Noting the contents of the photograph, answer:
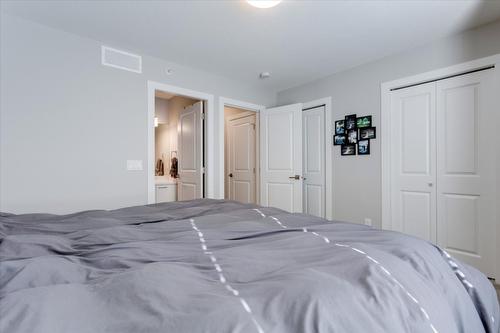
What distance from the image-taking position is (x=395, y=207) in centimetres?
313

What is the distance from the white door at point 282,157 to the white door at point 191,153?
113 cm

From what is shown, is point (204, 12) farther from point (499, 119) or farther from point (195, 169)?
point (499, 119)

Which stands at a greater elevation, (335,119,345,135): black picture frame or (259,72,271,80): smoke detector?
(259,72,271,80): smoke detector

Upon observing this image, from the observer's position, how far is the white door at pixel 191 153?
12.2ft

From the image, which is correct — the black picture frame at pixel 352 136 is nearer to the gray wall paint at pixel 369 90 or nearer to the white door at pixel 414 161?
the gray wall paint at pixel 369 90

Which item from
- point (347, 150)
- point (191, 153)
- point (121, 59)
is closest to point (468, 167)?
point (347, 150)

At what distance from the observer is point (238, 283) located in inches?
28.7

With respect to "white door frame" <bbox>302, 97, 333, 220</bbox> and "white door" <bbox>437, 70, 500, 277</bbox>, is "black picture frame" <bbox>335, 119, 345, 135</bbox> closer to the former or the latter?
"white door frame" <bbox>302, 97, 333, 220</bbox>

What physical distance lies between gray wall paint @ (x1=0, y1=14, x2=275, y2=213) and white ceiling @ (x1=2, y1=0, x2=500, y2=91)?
0.23 m

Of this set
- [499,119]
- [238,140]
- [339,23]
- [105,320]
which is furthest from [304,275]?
[238,140]

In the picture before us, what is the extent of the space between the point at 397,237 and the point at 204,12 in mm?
2297

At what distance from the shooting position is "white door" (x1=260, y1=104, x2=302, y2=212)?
3939 millimetres

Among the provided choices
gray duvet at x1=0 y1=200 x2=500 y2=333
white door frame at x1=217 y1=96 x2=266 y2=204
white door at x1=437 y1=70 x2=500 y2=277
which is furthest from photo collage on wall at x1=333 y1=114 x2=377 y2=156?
gray duvet at x1=0 y1=200 x2=500 y2=333

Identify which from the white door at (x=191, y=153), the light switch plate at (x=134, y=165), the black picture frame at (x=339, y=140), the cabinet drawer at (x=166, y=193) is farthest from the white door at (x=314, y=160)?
the light switch plate at (x=134, y=165)
